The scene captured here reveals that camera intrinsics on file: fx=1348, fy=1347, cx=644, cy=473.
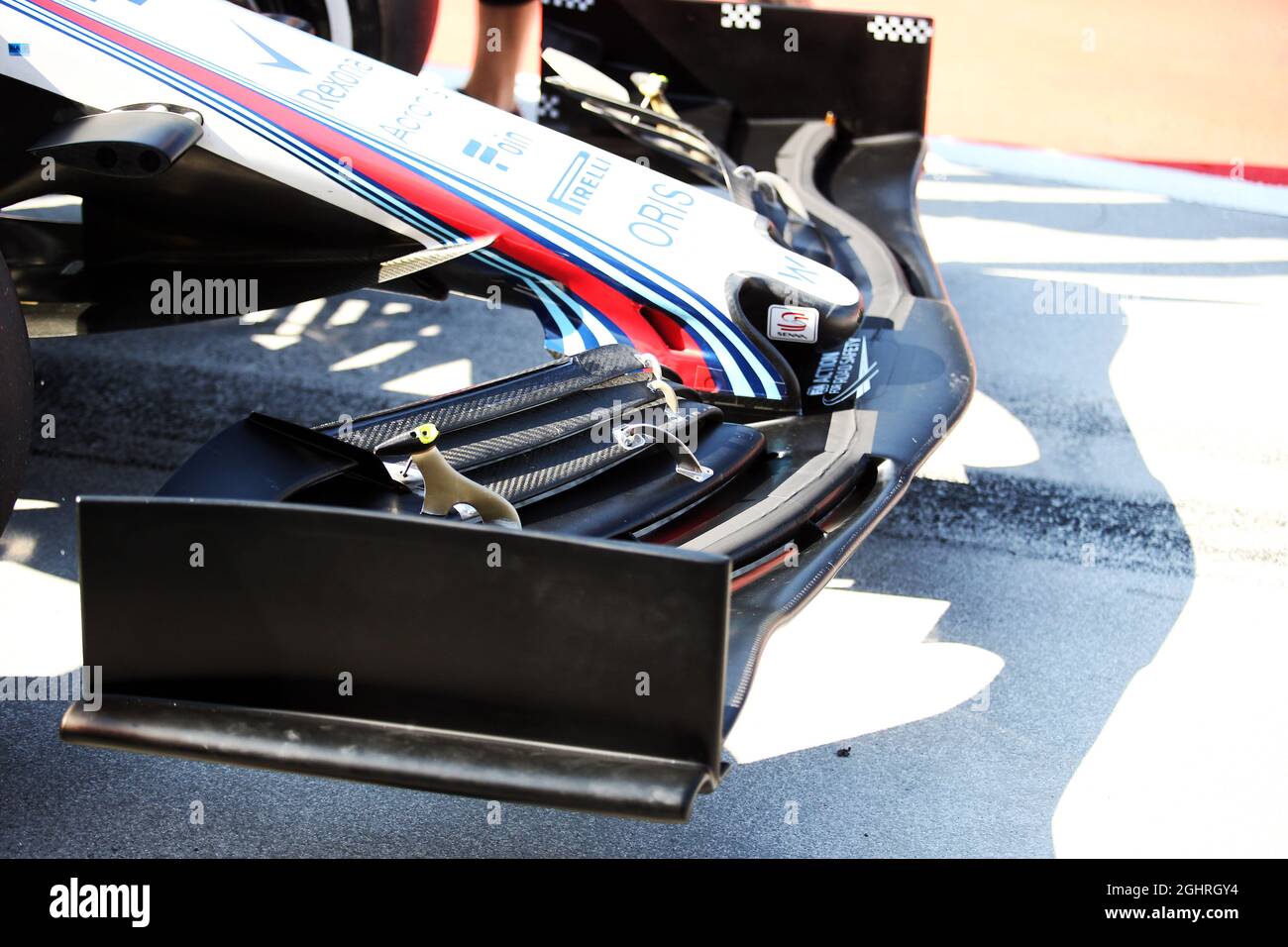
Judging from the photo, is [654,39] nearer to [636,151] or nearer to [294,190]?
[636,151]

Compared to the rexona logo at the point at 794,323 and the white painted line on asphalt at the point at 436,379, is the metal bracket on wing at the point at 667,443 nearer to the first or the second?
the rexona logo at the point at 794,323

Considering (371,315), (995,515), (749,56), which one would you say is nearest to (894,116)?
(749,56)

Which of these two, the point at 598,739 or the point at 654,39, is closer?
the point at 598,739

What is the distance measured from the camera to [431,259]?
2.55 m

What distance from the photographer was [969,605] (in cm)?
265

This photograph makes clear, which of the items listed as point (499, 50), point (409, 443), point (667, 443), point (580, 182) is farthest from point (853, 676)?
point (499, 50)

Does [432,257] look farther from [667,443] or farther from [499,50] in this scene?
[499,50]

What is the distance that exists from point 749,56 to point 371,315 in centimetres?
127

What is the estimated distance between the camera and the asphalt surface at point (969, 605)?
204 centimetres

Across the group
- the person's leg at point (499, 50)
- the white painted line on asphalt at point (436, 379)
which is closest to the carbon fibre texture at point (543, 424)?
the white painted line on asphalt at point (436, 379)
